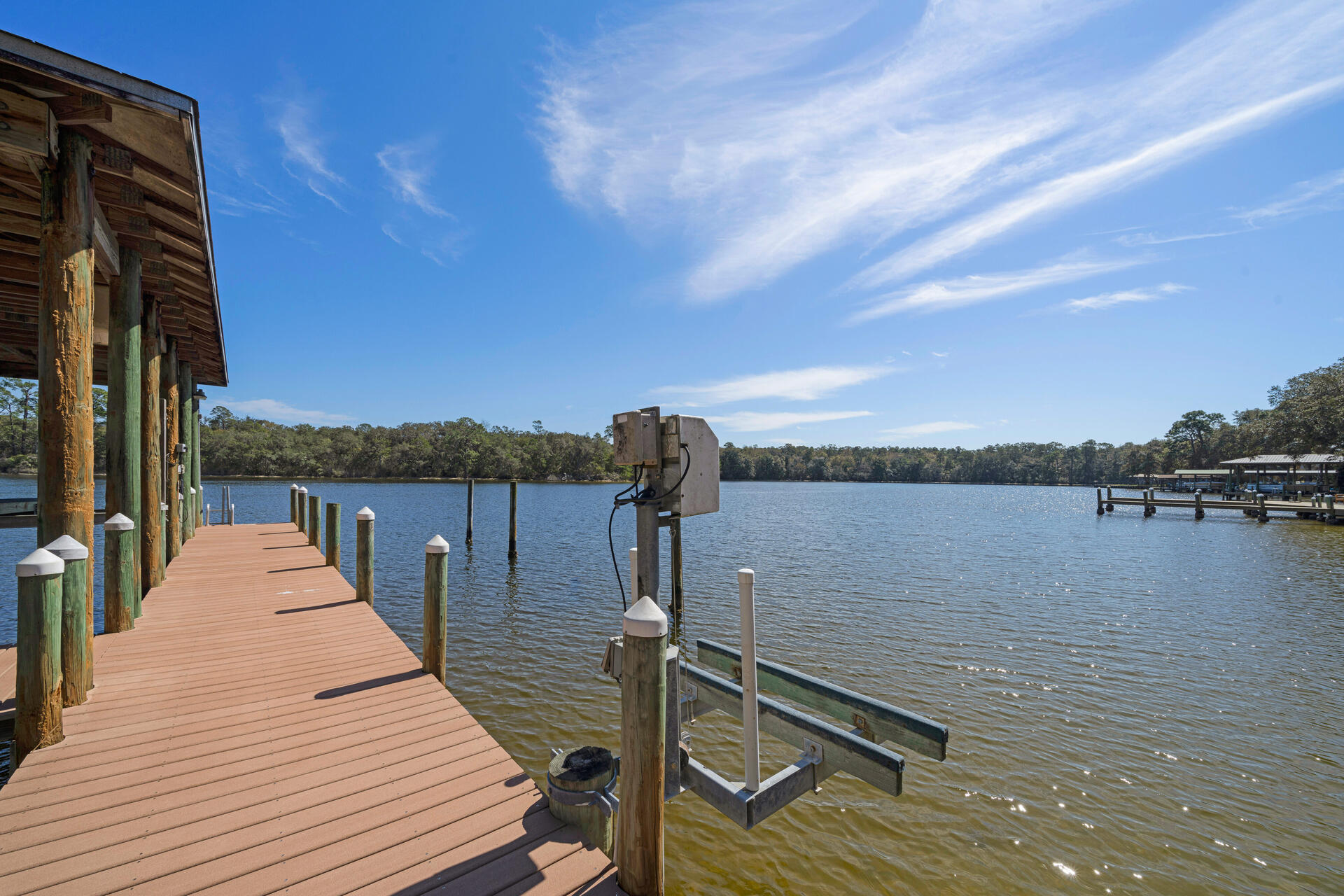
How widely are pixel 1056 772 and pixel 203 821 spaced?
22.8 feet

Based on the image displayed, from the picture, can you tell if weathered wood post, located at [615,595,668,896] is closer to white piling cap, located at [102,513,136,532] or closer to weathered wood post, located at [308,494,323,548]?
white piling cap, located at [102,513,136,532]

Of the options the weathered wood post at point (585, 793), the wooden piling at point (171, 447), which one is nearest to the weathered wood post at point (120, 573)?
the wooden piling at point (171, 447)

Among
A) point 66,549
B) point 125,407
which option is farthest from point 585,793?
point 125,407

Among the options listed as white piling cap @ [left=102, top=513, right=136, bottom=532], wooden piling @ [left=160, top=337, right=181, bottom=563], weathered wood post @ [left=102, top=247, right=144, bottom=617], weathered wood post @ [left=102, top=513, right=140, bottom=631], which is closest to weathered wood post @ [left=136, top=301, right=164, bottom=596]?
weathered wood post @ [left=102, top=247, right=144, bottom=617]

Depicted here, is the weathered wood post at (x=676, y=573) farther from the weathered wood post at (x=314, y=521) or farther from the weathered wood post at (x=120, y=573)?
the weathered wood post at (x=314, y=521)

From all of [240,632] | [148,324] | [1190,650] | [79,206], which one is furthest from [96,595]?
[1190,650]

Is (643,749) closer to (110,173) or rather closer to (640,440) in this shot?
(640,440)

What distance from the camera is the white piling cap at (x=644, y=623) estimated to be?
2549 mm

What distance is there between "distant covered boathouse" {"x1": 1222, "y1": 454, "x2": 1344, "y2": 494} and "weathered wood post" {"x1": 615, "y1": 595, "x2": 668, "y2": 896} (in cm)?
5910

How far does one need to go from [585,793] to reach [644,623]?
1141mm

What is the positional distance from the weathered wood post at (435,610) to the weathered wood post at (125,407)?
10.2 feet

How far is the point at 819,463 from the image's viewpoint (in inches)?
5133

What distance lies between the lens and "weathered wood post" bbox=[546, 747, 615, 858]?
2.96 metres

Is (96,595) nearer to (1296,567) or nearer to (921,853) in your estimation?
(921,853)
